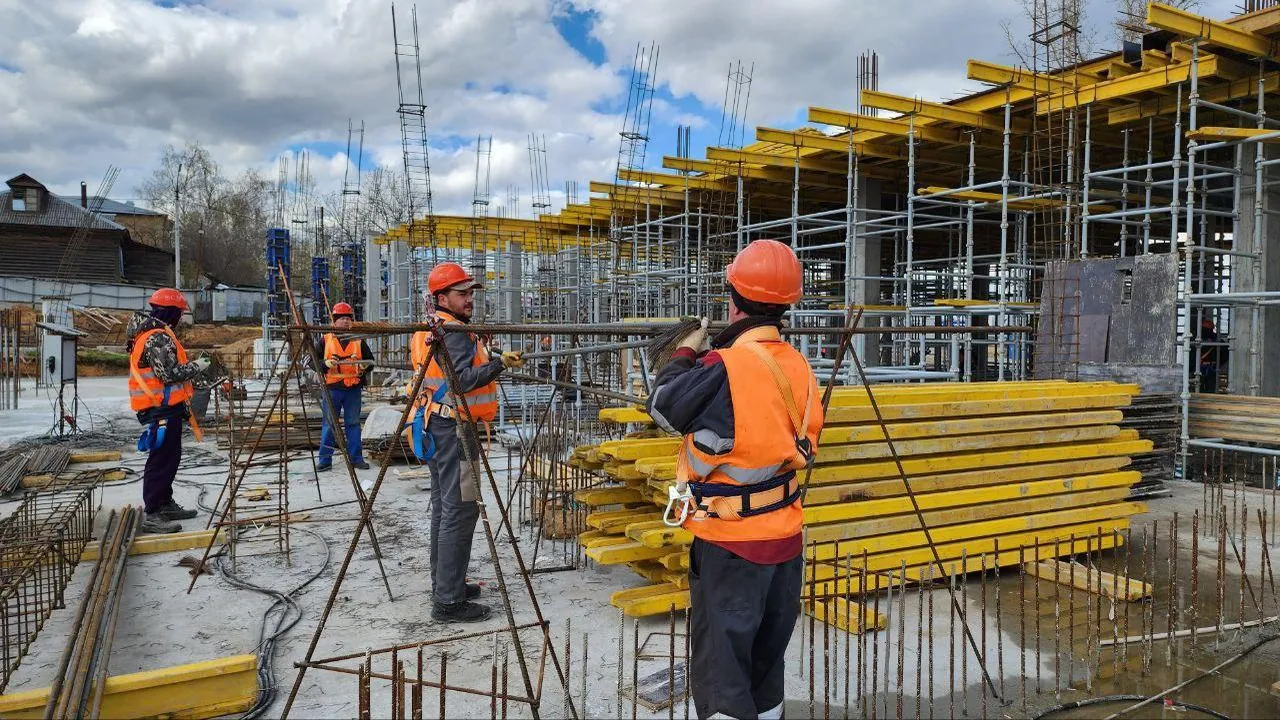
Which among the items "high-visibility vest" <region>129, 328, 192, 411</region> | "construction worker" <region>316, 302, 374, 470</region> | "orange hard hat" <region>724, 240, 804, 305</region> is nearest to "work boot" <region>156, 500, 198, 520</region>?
"high-visibility vest" <region>129, 328, 192, 411</region>

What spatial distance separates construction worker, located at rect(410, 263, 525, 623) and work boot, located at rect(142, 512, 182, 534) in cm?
337

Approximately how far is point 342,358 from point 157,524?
2.99 meters

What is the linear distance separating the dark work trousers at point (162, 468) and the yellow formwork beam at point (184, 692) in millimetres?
4044

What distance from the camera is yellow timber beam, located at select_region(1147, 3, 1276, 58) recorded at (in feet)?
28.8

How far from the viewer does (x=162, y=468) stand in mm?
7688

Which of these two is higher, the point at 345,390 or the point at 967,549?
the point at 345,390

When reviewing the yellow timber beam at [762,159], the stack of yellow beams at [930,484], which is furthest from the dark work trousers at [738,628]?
the yellow timber beam at [762,159]

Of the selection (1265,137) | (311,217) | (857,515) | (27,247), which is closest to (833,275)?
(1265,137)

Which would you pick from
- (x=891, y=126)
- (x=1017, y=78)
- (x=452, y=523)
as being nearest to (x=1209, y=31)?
(x=1017, y=78)

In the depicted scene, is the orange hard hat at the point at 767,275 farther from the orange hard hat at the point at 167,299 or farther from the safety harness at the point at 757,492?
the orange hard hat at the point at 167,299

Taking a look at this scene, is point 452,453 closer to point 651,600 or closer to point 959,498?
point 651,600

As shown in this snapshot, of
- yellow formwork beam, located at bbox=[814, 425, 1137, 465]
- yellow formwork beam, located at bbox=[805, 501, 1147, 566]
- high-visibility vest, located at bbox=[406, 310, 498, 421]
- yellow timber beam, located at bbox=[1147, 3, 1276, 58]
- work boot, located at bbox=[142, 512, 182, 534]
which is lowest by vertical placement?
work boot, located at bbox=[142, 512, 182, 534]

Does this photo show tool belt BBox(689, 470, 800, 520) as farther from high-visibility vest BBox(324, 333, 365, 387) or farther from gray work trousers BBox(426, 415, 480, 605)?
high-visibility vest BBox(324, 333, 365, 387)

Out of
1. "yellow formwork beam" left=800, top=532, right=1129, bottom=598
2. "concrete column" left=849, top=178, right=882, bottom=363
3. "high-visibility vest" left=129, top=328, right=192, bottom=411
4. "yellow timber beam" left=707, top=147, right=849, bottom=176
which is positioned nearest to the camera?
"yellow formwork beam" left=800, top=532, right=1129, bottom=598
